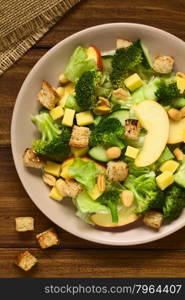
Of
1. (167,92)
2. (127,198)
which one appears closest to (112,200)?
(127,198)

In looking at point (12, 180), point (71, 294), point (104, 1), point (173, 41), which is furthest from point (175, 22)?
point (71, 294)

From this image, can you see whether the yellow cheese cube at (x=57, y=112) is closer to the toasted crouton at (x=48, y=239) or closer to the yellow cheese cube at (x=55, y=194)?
the yellow cheese cube at (x=55, y=194)

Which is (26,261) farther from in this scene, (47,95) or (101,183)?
(47,95)

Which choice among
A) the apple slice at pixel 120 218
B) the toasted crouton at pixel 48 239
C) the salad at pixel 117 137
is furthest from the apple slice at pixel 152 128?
the toasted crouton at pixel 48 239

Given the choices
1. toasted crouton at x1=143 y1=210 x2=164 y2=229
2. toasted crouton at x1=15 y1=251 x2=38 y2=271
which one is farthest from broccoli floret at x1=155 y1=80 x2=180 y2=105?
toasted crouton at x1=15 y1=251 x2=38 y2=271

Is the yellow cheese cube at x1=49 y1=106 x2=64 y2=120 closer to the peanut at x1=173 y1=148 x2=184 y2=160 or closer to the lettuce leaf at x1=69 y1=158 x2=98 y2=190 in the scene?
the lettuce leaf at x1=69 y1=158 x2=98 y2=190

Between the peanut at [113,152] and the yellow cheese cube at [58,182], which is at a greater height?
the peanut at [113,152]
